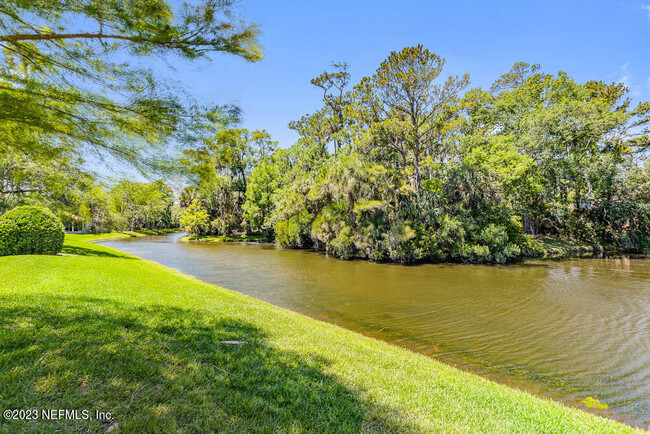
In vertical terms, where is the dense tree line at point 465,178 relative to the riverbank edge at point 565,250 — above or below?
above

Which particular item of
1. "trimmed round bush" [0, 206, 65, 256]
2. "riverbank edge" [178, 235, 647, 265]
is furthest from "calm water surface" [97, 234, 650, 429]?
"trimmed round bush" [0, 206, 65, 256]

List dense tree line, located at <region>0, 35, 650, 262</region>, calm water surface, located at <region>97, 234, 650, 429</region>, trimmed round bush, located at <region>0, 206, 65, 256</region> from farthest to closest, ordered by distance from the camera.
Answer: dense tree line, located at <region>0, 35, 650, 262</region>
trimmed round bush, located at <region>0, 206, 65, 256</region>
calm water surface, located at <region>97, 234, 650, 429</region>

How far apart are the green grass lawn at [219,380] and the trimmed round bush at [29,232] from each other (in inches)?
342

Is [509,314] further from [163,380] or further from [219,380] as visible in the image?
[163,380]

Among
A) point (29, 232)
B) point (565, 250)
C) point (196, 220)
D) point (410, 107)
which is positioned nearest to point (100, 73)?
point (29, 232)

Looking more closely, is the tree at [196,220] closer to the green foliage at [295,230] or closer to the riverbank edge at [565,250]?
the green foliage at [295,230]

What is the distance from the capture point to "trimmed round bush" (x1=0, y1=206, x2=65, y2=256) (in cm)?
1133

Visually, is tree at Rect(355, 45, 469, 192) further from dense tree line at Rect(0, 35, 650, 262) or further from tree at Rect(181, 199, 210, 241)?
tree at Rect(181, 199, 210, 241)

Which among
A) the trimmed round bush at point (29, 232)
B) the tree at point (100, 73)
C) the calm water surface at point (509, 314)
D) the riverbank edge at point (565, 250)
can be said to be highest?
the tree at point (100, 73)

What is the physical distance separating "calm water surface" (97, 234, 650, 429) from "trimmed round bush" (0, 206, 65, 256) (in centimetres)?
675

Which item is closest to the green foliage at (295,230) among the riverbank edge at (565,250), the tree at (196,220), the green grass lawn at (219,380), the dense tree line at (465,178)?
the dense tree line at (465,178)

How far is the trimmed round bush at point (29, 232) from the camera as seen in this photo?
11328 mm

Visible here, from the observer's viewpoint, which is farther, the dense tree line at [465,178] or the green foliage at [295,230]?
the green foliage at [295,230]

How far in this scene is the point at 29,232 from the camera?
11805mm
